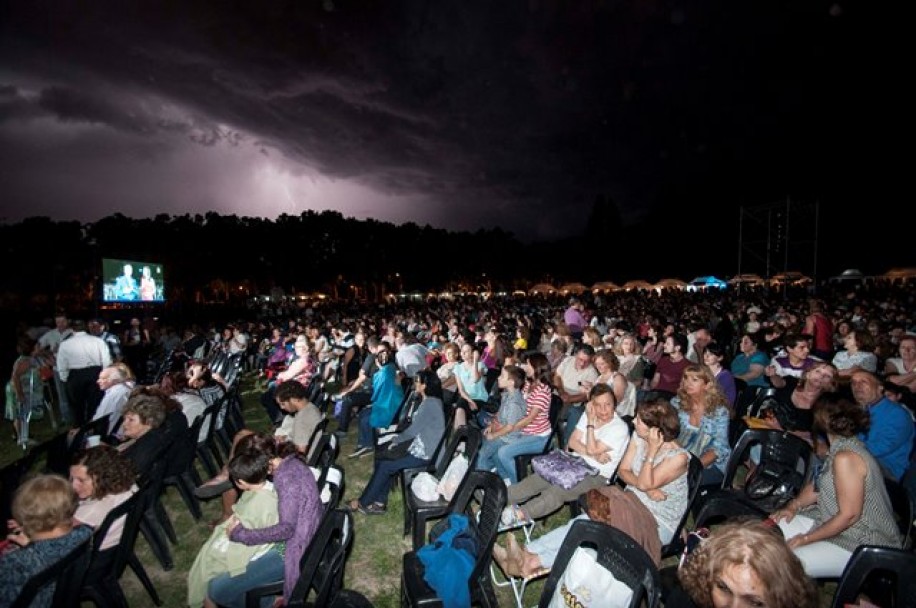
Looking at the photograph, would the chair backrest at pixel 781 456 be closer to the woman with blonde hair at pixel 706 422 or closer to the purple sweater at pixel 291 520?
the woman with blonde hair at pixel 706 422

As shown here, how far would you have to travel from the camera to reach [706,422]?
3.95m

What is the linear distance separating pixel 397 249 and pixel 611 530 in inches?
2172

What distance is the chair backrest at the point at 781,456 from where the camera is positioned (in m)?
3.50

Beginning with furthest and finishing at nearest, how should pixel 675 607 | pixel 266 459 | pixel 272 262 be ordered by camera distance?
pixel 272 262, pixel 266 459, pixel 675 607

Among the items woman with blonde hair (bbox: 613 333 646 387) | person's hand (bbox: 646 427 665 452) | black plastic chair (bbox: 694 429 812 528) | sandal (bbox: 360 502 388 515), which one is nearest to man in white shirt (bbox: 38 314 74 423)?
sandal (bbox: 360 502 388 515)

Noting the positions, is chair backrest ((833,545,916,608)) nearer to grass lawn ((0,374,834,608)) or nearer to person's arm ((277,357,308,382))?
grass lawn ((0,374,834,608))

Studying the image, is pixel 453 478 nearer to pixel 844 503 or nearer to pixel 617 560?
pixel 617 560

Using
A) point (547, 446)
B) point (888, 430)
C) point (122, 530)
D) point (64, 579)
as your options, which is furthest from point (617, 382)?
point (64, 579)

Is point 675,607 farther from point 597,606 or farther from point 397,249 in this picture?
point 397,249

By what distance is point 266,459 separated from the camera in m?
2.88

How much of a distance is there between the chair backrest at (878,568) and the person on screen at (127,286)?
75.2 ft

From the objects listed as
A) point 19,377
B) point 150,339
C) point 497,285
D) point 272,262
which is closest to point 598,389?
point 19,377

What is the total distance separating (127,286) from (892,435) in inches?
928

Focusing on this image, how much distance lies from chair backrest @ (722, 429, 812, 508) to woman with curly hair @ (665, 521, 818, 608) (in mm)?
2166
